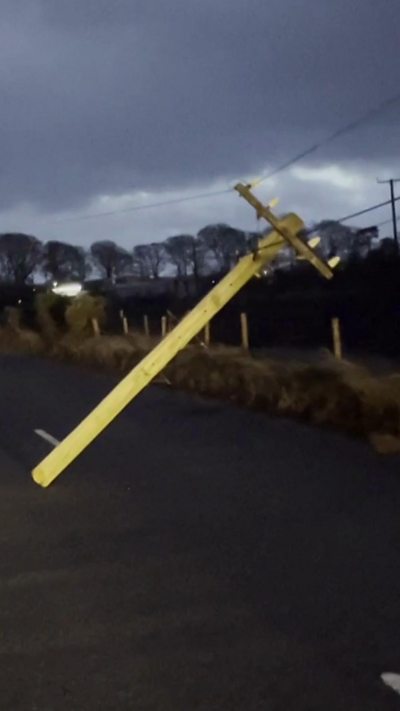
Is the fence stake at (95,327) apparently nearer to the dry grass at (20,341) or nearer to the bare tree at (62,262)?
the dry grass at (20,341)

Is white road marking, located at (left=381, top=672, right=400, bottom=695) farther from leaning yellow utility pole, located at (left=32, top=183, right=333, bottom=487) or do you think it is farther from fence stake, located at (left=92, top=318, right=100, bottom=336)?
fence stake, located at (left=92, top=318, right=100, bottom=336)

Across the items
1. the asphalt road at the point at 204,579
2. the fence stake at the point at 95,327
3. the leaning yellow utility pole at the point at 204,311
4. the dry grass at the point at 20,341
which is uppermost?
the leaning yellow utility pole at the point at 204,311

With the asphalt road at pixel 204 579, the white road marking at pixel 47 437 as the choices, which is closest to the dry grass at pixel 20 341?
the white road marking at pixel 47 437

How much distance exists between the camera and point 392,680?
7.27 m

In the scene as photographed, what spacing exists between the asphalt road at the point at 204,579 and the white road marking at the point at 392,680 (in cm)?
6

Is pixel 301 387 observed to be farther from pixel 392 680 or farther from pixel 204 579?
pixel 392 680

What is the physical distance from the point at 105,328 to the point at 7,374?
11.7 metres

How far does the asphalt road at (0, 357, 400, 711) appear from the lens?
289 inches

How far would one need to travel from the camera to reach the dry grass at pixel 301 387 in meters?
19.4

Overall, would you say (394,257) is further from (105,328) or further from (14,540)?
(14,540)

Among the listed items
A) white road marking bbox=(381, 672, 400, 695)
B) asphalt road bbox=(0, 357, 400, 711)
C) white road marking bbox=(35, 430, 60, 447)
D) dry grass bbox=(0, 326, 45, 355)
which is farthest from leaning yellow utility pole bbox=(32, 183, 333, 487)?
dry grass bbox=(0, 326, 45, 355)

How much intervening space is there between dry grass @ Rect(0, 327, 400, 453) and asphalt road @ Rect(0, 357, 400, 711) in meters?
1.03

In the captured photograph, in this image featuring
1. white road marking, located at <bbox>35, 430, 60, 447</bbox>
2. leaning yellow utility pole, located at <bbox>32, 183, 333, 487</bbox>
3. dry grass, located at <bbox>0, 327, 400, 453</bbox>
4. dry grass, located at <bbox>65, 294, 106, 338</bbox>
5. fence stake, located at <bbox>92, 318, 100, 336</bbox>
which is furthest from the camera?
dry grass, located at <bbox>65, 294, 106, 338</bbox>

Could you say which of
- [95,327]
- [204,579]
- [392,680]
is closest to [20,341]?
[95,327]
